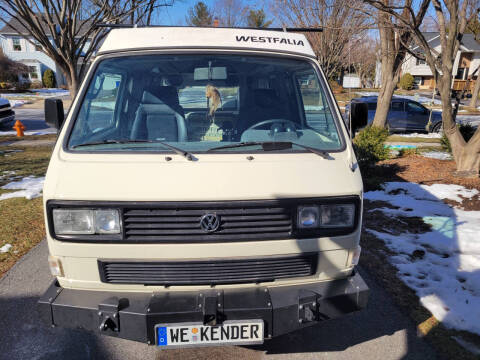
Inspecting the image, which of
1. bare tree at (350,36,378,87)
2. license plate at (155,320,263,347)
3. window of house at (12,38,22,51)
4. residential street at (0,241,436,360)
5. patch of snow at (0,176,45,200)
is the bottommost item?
residential street at (0,241,436,360)

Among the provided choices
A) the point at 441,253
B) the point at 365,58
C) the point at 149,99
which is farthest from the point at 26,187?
the point at 365,58

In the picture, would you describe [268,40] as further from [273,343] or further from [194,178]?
[273,343]

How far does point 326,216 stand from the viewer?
2.57m

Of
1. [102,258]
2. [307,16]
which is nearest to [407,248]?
[102,258]

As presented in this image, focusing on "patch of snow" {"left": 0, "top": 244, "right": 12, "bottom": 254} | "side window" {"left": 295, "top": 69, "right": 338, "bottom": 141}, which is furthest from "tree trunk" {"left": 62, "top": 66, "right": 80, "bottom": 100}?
"side window" {"left": 295, "top": 69, "right": 338, "bottom": 141}

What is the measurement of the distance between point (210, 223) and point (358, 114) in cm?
189

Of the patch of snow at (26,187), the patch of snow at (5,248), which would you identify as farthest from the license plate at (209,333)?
the patch of snow at (26,187)

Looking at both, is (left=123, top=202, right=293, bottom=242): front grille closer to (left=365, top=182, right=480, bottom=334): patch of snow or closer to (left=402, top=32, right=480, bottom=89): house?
(left=365, top=182, right=480, bottom=334): patch of snow

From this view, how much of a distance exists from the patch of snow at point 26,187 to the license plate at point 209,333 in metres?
5.27

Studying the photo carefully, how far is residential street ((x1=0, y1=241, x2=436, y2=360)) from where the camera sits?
3.01 meters

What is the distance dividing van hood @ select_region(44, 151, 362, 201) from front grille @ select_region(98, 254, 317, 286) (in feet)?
1.43

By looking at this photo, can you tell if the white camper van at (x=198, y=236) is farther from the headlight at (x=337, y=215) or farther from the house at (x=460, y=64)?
the house at (x=460, y=64)

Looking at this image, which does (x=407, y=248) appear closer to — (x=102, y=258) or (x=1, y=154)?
(x=102, y=258)

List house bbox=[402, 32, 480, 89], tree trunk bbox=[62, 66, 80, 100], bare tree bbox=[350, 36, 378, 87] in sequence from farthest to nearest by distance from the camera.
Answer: house bbox=[402, 32, 480, 89] → bare tree bbox=[350, 36, 378, 87] → tree trunk bbox=[62, 66, 80, 100]
